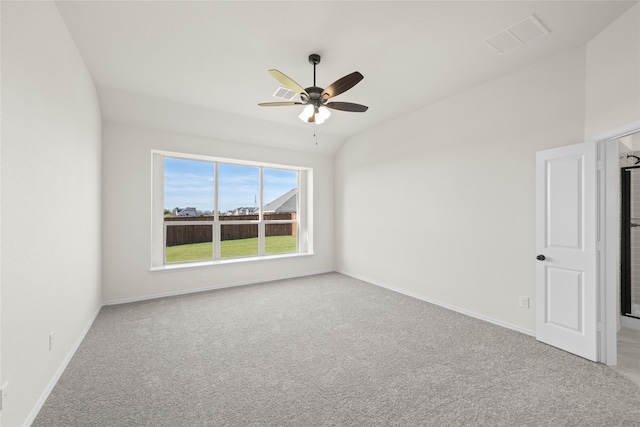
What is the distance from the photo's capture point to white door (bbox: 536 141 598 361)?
258cm

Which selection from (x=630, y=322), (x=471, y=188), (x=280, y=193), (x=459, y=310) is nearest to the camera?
(x=630, y=322)

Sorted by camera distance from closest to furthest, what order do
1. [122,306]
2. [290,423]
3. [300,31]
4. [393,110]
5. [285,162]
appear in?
[290,423], [300,31], [122,306], [393,110], [285,162]

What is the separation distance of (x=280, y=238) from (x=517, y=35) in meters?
5.10

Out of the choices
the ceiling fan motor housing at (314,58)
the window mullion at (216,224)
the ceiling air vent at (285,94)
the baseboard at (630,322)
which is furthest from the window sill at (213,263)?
the baseboard at (630,322)

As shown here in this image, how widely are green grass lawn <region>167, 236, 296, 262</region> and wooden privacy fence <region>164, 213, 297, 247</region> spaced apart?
9 cm

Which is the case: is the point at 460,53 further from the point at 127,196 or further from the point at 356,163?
the point at 127,196

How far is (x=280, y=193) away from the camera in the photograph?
618 centimetres

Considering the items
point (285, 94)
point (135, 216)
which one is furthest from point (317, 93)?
point (135, 216)

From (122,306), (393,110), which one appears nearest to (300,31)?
(393,110)

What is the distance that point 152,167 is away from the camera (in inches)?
184

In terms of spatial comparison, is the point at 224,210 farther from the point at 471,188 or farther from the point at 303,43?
the point at 471,188

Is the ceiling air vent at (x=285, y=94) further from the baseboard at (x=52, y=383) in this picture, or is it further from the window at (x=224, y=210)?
the baseboard at (x=52, y=383)

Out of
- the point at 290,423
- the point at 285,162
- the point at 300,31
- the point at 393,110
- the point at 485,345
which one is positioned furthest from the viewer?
the point at 285,162

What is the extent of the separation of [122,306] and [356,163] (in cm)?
475
